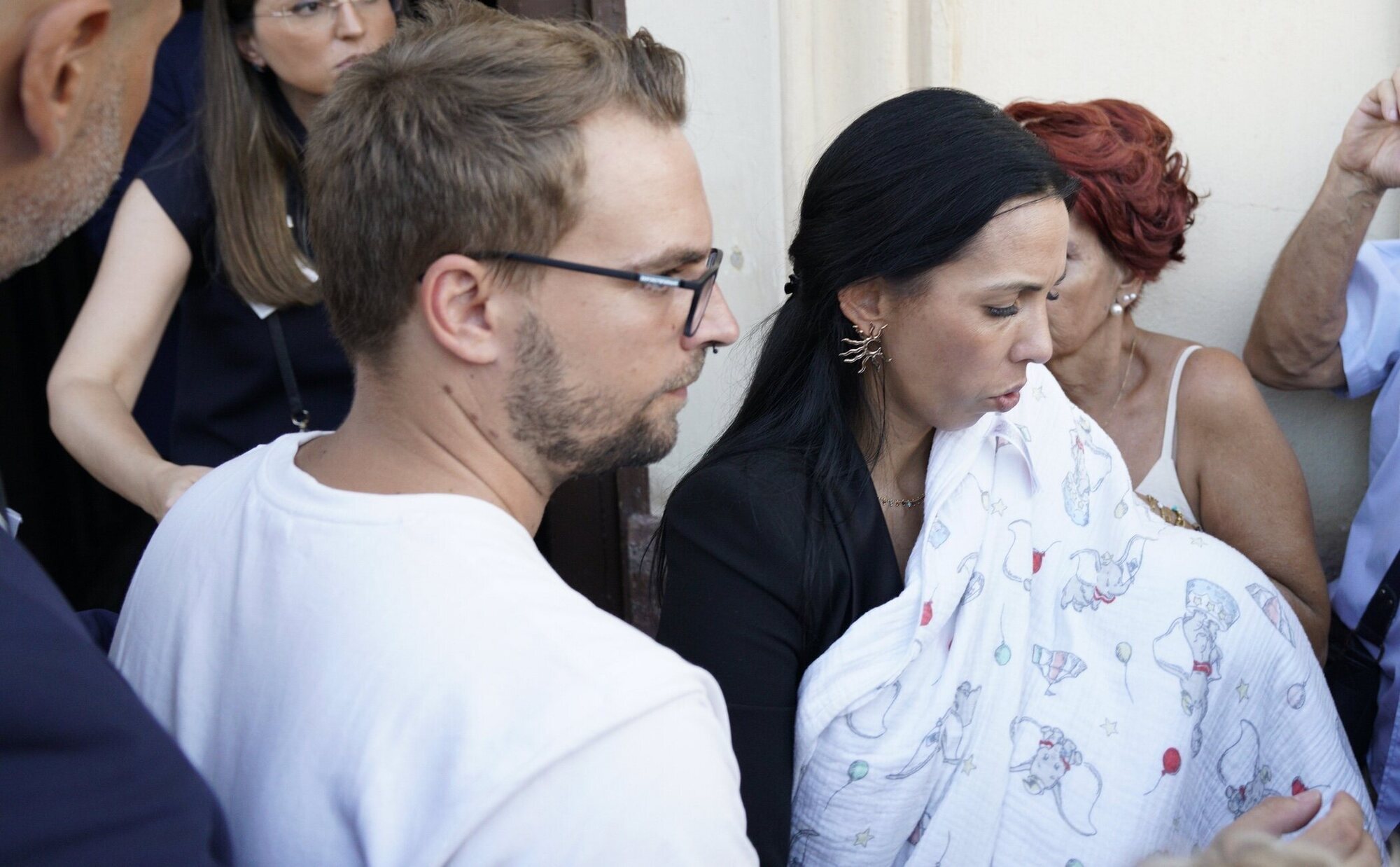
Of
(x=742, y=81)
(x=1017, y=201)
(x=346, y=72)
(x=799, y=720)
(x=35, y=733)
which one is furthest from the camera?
(x=742, y=81)

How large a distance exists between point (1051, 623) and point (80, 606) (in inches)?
142

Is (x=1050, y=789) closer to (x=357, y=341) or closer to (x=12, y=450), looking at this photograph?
(x=357, y=341)

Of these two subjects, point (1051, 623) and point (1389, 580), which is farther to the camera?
point (1389, 580)

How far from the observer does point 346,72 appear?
135 cm

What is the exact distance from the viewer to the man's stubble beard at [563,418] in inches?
49.1

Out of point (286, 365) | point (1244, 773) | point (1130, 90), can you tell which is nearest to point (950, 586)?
point (1244, 773)

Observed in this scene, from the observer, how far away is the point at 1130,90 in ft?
8.98

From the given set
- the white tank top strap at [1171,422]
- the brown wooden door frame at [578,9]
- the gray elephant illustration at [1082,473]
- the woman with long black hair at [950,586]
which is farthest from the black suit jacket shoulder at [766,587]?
the brown wooden door frame at [578,9]

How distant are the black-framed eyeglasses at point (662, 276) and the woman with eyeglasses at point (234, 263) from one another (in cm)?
122

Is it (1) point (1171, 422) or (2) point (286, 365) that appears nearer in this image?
(2) point (286, 365)

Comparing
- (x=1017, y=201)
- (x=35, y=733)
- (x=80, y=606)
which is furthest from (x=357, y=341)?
(x=80, y=606)

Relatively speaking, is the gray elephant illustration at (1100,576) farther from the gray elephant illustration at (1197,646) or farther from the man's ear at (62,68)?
the man's ear at (62,68)

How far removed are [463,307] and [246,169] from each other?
1327mm

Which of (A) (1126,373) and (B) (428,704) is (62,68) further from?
(A) (1126,373)
